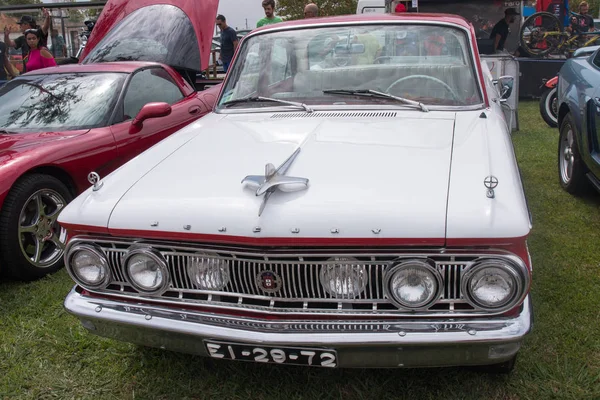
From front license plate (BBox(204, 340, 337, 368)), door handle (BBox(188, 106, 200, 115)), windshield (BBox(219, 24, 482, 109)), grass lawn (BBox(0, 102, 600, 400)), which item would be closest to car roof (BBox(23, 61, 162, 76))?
door handle (BBox(188, 106, 200, 115))

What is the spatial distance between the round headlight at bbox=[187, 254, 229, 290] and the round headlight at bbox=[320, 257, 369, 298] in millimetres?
399

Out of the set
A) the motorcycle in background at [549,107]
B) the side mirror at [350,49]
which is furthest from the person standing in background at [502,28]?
the side mirror at [350,49]

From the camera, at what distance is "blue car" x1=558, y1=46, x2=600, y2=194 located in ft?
14.3

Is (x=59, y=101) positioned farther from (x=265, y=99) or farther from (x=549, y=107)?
(x=549, y=107)

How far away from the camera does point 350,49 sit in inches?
138

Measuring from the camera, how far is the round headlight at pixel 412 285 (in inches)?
80.1

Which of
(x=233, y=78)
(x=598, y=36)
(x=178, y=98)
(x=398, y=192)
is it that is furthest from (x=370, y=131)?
(x=598, y=36)

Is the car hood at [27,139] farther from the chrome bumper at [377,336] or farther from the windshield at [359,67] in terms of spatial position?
the chrome bumper at [377,336]

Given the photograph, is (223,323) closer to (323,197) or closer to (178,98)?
(323,197)

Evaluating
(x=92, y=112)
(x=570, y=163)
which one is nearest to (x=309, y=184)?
(x=92, y=112)

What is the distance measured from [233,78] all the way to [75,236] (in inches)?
67.7

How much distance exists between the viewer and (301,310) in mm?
2156

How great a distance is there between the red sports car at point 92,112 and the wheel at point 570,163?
3426 mm

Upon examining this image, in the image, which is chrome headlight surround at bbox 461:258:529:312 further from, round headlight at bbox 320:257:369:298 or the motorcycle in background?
the motorcycle in background
